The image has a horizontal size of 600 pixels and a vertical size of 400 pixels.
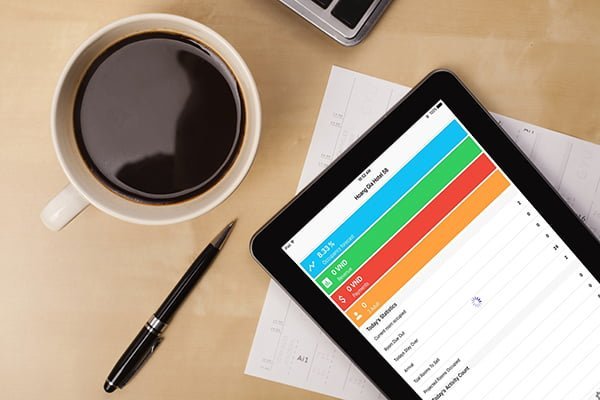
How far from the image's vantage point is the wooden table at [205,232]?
0.59 m

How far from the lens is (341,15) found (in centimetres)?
57

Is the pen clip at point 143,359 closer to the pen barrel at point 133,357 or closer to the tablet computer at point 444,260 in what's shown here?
the pen barrel at point 133,357

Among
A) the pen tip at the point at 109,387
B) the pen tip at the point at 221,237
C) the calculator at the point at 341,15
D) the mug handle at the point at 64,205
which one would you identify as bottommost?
the pen tip at the point at 109,387

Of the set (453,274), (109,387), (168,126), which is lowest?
(109,387)

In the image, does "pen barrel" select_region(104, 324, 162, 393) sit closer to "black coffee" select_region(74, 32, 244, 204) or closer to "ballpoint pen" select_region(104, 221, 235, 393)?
"ballpoint pen" select_region(104, 221, 235, 393)

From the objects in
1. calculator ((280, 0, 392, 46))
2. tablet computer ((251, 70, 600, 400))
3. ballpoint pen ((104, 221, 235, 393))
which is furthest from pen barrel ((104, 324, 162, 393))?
calculator ((280, 0, 392, 46))

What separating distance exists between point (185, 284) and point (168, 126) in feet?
0.49

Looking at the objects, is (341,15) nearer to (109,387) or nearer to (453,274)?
(453,274)

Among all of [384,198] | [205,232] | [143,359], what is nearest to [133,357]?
[143,359]

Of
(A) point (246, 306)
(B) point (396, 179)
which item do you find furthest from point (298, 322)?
(B) point (396, 179)

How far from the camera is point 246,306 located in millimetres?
599

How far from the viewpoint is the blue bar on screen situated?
0.54 meters

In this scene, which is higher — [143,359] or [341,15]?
[341,15]

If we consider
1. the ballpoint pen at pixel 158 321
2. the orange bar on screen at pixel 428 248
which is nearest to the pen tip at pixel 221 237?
the ballpoint pen at pixel 158 321
